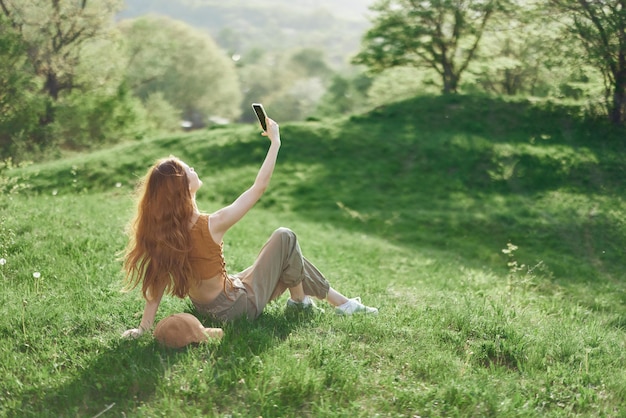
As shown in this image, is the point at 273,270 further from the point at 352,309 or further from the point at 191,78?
the point at 191,78

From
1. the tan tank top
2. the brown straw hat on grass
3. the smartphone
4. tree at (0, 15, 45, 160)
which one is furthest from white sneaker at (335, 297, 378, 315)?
tree at (0, 15, 45, 160)

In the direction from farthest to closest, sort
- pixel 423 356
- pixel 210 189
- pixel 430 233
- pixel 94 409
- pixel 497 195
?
pixel 210 189 → pixel 497 195 → pixel 430 233 → pixel 423 356 → pixel 94 409

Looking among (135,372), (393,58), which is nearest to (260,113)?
(135,372)

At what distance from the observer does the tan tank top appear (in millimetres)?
5332

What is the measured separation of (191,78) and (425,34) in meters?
38.7

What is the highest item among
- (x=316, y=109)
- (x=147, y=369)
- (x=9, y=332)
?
(x=147, y=369)

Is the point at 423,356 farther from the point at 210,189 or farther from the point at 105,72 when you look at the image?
the point at 105,72

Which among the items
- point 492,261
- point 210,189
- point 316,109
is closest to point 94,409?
point 492,261

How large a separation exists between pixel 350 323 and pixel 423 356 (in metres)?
0.92

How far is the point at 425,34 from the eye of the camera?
29156 mm

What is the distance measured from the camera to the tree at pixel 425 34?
28125 mm

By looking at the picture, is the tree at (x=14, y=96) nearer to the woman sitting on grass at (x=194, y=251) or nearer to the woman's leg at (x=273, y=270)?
the woman sitting on grass at (x=194, y=251)

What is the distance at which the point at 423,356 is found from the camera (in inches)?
209

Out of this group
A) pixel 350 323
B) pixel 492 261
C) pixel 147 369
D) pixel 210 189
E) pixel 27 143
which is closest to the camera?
pixel 147 369
